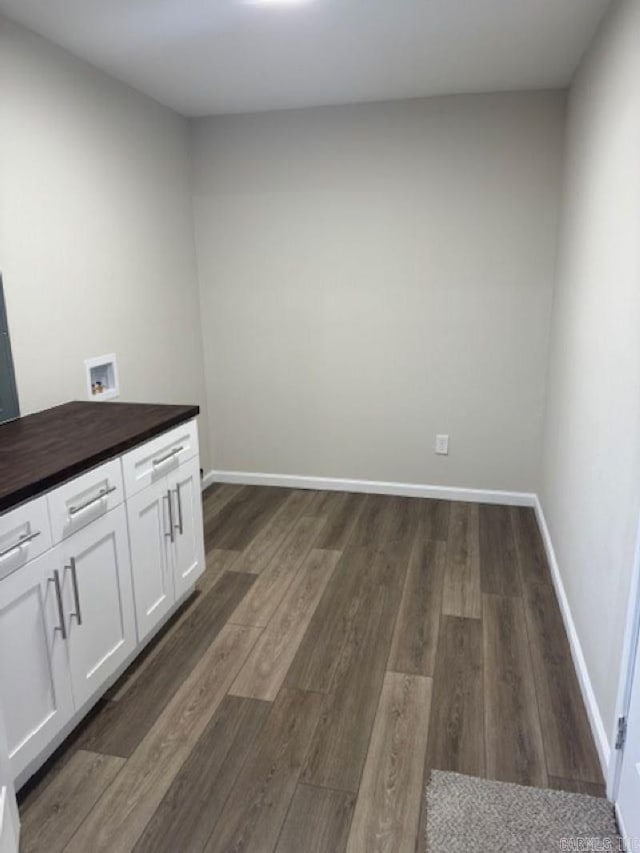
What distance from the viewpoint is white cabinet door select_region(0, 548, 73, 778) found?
5.16 feet

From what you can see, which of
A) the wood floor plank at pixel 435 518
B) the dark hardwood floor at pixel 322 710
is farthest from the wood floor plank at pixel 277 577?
the wood floor plank at pixel 435 518

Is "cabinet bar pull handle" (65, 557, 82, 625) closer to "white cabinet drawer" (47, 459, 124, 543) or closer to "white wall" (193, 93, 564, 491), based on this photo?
"white cabinet drawer" (47, 459, 124, 543)

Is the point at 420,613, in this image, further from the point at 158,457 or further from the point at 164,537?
the point at 158,457

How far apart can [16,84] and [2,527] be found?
1.78m

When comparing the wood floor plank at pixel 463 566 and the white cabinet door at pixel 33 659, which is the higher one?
the white cabinet door at pixel 33 659

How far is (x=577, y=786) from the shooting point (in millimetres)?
1702

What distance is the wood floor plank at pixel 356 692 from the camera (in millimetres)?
1780

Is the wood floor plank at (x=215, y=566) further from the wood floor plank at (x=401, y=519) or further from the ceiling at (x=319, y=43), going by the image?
the ceiling at (x=319, y=43)

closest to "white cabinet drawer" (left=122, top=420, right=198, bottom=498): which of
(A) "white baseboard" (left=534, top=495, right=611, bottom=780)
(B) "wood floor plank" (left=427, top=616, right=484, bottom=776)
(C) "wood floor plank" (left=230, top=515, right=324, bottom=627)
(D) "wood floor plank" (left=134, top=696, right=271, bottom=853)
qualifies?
(C) "wood floor plank" (left=230, top=515, right=324, bottom=627)

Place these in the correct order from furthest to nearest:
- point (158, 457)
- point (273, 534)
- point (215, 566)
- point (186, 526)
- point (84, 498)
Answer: point (273, 534), point (215, 566), point (186, 526), point (158, 457), point (84, 498)

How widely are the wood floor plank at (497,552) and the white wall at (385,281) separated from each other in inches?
10.5

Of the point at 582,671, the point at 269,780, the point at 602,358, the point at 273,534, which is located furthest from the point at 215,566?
the point at 602,358

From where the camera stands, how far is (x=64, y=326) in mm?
2625

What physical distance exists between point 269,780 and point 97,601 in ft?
2.52
